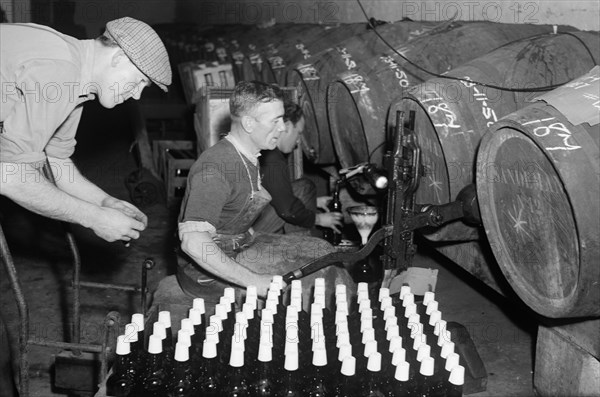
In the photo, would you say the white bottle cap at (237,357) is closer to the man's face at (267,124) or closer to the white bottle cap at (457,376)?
the white bottle cap at (457,376)

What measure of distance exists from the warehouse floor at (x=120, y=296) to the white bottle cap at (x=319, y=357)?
160cm

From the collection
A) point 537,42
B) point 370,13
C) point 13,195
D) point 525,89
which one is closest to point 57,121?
point 13,195

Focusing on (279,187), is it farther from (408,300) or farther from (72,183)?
(408,300)

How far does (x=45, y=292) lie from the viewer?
4.55 meters

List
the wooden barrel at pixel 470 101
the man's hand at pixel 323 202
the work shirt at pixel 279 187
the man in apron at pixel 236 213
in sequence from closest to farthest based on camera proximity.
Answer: the man in apron at pixel 236 213 → the wooden barrel at pixel 470 101 → the work shirt at pixel 279 187 → the man's hand at pixel 323 202

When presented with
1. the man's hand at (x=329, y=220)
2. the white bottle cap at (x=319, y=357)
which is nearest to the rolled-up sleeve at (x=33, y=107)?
the white bottle cap at (x=319, y=357)

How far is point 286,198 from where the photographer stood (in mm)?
4031

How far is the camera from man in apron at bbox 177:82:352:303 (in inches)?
103

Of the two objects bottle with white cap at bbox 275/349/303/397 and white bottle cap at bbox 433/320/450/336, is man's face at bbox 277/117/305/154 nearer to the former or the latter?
white bottle cap at bbox 433/320/450/336

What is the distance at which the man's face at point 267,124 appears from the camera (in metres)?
2.88

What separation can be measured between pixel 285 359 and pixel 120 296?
2772 mm

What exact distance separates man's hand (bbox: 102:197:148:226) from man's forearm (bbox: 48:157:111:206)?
6 cm

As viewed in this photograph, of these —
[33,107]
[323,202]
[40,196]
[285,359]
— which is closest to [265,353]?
[285,359]

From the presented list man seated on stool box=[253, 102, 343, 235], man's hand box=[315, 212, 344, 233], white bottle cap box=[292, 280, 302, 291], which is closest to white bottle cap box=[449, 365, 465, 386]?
white bottle cap box=[292, 280, 302, 291]
